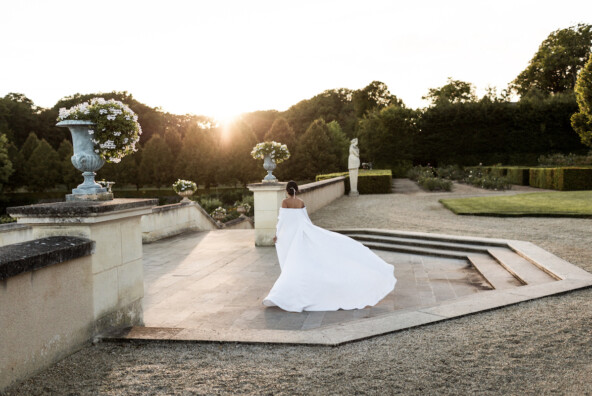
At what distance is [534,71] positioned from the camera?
161 ft

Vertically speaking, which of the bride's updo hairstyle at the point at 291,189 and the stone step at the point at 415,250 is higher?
the bride's updo hairstyle at the point at 291,189

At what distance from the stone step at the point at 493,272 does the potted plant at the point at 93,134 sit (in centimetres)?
532

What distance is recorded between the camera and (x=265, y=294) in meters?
6.28

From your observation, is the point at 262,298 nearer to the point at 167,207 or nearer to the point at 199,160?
the point at 167,207

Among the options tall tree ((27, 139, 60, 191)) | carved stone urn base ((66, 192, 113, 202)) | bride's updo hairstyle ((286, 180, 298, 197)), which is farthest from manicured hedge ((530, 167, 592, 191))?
tall tree ((27, 139, 60, 191))

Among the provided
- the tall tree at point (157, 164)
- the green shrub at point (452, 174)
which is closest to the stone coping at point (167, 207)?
A: the green shrub at point (452, 174)

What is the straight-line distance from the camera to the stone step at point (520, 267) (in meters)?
6.29

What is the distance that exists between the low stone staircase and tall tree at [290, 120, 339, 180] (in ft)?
113

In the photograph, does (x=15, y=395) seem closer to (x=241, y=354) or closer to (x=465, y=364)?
(x=241, y=354)

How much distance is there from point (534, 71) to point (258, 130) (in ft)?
115

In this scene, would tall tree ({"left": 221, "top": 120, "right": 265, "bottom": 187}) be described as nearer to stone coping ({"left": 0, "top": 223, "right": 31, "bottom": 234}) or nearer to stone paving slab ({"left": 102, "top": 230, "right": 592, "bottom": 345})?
stone coping ({"left": 0, "top": 223, "right": 31, "bottom": 234})

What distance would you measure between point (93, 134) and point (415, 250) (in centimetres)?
665

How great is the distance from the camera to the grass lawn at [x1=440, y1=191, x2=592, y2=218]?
12.5m

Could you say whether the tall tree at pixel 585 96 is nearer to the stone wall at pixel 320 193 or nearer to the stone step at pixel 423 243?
the stone wall at pixel 320 193
